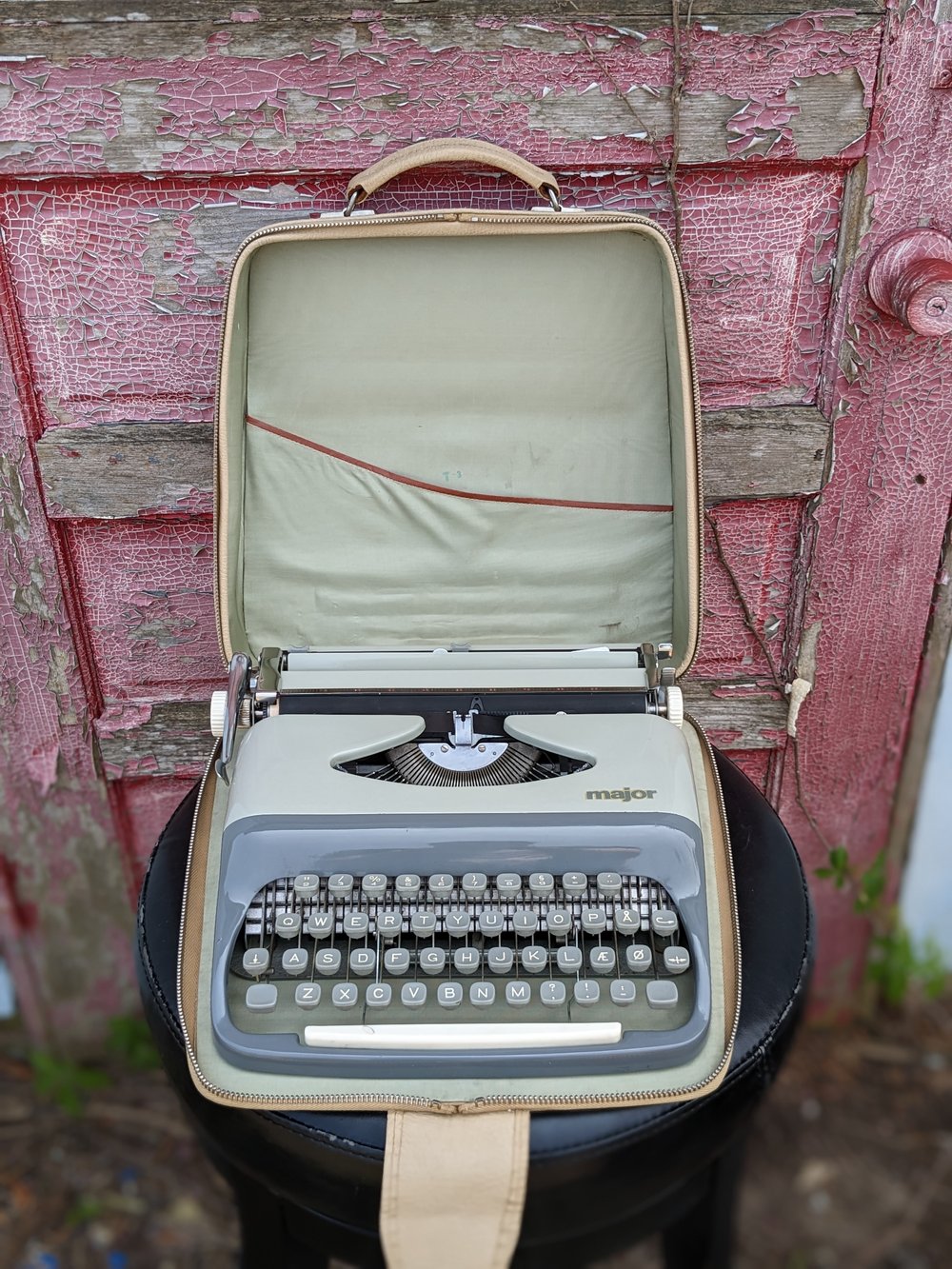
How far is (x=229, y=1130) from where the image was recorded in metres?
1.32

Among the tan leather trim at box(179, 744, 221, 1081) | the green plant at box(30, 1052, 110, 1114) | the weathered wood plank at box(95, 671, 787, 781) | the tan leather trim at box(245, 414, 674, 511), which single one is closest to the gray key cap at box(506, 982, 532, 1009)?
the tan leather trim at box(179, 744, 221, 1081)

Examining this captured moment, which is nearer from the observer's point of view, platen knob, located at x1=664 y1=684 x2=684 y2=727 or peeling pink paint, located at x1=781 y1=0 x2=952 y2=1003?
platen knob, located at x1=664 y1=684 x2=684 y2=727

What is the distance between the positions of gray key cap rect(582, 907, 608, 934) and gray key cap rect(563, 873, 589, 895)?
3 centimetres

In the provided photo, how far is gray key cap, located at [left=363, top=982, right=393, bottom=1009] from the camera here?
1259 millimetres

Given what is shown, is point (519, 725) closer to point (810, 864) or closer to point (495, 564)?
point (495, 564)

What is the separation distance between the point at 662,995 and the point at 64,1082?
172 centimetres

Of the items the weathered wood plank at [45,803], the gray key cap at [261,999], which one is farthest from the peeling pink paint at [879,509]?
the weathered wood plank at [45,803]

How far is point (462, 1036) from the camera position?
48.8 inches

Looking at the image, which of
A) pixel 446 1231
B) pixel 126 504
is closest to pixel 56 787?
pixel 126 504

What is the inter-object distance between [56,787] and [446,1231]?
128 centimetres

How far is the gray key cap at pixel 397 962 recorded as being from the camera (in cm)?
129

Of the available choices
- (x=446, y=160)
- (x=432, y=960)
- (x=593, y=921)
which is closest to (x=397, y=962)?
(x=432, y=960)

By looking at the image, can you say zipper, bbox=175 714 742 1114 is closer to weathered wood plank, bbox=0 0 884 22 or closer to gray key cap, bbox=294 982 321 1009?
gray key cap, bbox=294 982 321 1009

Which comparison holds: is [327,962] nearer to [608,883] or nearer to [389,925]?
[389,925]
